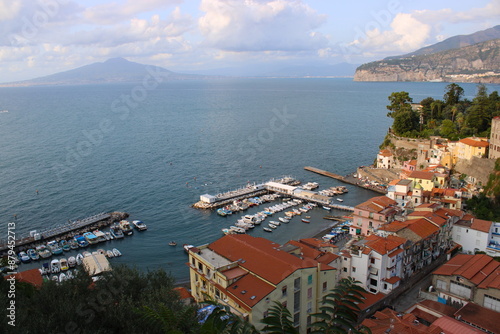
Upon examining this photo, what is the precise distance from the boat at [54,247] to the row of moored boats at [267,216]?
40.8 feet

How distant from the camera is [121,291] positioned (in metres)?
10.7

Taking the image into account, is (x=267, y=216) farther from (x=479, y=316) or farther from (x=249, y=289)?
(x=479, y=316)

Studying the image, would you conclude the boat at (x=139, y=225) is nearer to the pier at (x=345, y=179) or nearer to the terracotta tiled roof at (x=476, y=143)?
the pier at (x=345, y=179)

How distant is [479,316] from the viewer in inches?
631

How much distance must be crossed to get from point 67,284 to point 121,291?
4.99 ft

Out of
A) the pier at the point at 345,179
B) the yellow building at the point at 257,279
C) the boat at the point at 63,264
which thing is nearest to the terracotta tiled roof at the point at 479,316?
the yellow building at the point at 257,279

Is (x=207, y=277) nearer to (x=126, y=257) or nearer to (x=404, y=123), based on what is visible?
(x=126, y=257)

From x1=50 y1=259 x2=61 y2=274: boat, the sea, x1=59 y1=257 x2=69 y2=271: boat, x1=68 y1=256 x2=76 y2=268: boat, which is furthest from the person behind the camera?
the sea

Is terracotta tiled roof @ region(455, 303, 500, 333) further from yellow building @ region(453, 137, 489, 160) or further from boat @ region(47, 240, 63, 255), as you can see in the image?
boat @ region(47, 240, 63, 255)

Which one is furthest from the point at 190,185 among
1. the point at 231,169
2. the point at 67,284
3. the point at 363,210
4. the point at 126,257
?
the point at 67,284

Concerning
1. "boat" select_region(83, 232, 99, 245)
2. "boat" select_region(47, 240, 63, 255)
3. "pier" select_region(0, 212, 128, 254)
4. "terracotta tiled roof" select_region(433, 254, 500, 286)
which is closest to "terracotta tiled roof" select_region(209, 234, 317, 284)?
"terracotta tiled roof" select_region(433, 254, 500, 286)

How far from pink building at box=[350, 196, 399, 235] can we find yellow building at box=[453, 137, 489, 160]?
1294 centimetres

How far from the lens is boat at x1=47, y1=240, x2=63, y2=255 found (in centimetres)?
2750

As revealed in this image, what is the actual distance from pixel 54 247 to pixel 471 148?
3648 cm
